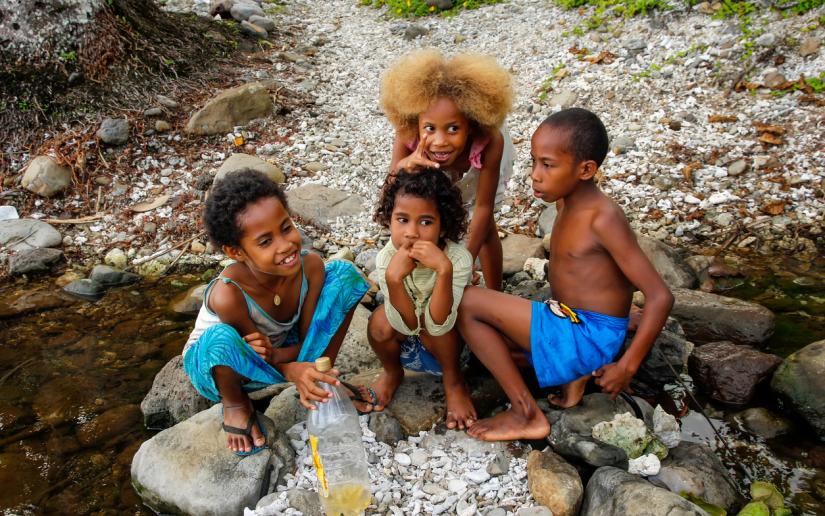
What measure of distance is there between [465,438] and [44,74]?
632 centimetres

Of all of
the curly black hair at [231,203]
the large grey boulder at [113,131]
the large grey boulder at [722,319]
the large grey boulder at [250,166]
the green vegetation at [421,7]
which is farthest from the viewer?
the green vegetation at [421,7]

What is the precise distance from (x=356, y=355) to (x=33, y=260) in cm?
327

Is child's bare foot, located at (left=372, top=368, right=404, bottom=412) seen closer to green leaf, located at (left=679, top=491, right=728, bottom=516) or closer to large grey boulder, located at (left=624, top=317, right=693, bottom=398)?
large grey boulder, located at (left=624, top=317, right=693, bottom=398)

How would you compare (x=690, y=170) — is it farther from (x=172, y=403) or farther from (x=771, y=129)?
(x=172, y=403)

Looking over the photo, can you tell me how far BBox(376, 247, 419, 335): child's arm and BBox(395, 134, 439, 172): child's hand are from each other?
1.35 feet

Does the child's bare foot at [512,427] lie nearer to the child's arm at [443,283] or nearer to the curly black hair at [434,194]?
the child's arm at [443,283]

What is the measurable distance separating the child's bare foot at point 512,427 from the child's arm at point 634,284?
36 cm

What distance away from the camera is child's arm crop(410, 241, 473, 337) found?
2.83 meters

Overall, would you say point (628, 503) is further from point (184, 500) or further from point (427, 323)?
point (184, 500)

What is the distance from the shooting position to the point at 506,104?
354cm

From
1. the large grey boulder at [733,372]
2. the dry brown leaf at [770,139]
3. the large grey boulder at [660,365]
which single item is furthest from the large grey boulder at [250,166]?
the dry brown leaf at [770,139]

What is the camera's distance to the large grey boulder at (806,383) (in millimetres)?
3152

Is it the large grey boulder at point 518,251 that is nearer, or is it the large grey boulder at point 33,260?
the large grey boulder at point 518,251

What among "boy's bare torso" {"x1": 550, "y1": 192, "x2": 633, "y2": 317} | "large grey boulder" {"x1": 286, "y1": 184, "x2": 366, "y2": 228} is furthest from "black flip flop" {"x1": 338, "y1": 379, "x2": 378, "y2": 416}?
"large grey boulder" {"x1": 286, "y1": 184, "x2": 366, "y2": 228}
